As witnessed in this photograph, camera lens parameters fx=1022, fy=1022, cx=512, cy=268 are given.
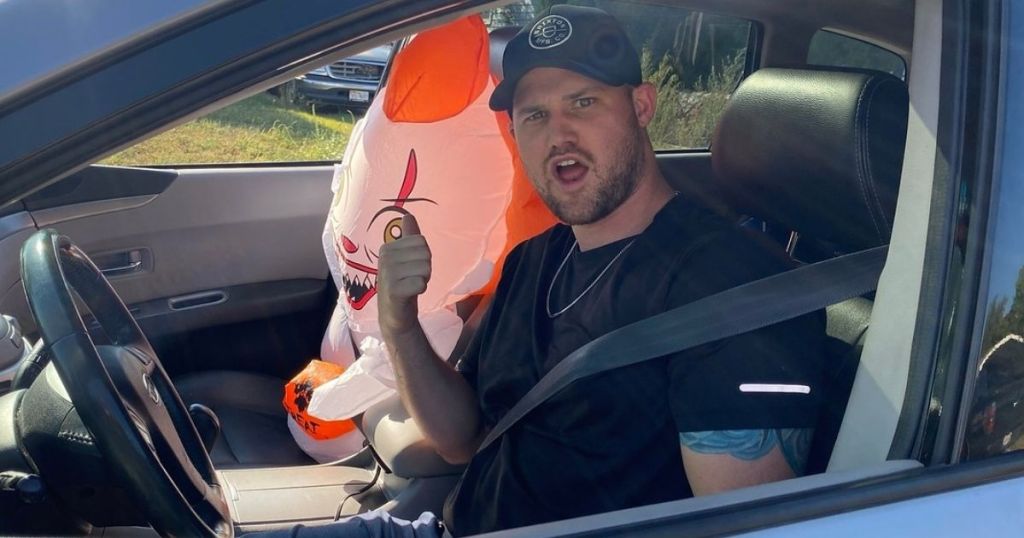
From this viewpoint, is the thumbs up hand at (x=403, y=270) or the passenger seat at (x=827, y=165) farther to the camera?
the thumbs up hand at (x=403, y=270)

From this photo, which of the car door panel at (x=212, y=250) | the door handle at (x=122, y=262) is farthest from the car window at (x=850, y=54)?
the door handle at (x=122, y=262)

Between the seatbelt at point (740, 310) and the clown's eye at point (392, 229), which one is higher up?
the seatbelt at point (740, 310)

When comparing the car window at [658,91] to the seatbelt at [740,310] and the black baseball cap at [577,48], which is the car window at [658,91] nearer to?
the black baseball cap at [577,48]

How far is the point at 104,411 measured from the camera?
4.16ft

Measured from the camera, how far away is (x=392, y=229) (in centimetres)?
236

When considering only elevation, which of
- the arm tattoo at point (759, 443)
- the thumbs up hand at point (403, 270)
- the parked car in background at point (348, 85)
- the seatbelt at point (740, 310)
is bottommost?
the arm tattoo at point (759, 443)

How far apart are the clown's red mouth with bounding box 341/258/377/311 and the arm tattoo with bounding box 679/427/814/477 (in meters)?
1.14

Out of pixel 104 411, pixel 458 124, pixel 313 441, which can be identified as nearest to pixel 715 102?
pixel 458 124

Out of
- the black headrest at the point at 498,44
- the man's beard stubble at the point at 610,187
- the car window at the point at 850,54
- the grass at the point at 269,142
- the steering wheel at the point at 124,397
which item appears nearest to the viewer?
the steering wheel at the point at 124,397

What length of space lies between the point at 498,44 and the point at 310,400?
97cm

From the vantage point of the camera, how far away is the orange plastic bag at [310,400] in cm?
250

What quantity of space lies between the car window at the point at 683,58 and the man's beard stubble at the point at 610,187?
111mm

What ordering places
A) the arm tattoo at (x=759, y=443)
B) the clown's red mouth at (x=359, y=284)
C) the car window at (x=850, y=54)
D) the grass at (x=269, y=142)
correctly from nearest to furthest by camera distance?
the arm tattoo at (x=759, y=443) < the car window at (x=850, y=54) < the grass at (x=269, y=142) < the clown's red mouth at (x=359, y=284)

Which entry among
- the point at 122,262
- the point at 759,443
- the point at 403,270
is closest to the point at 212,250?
the point at 122,262
